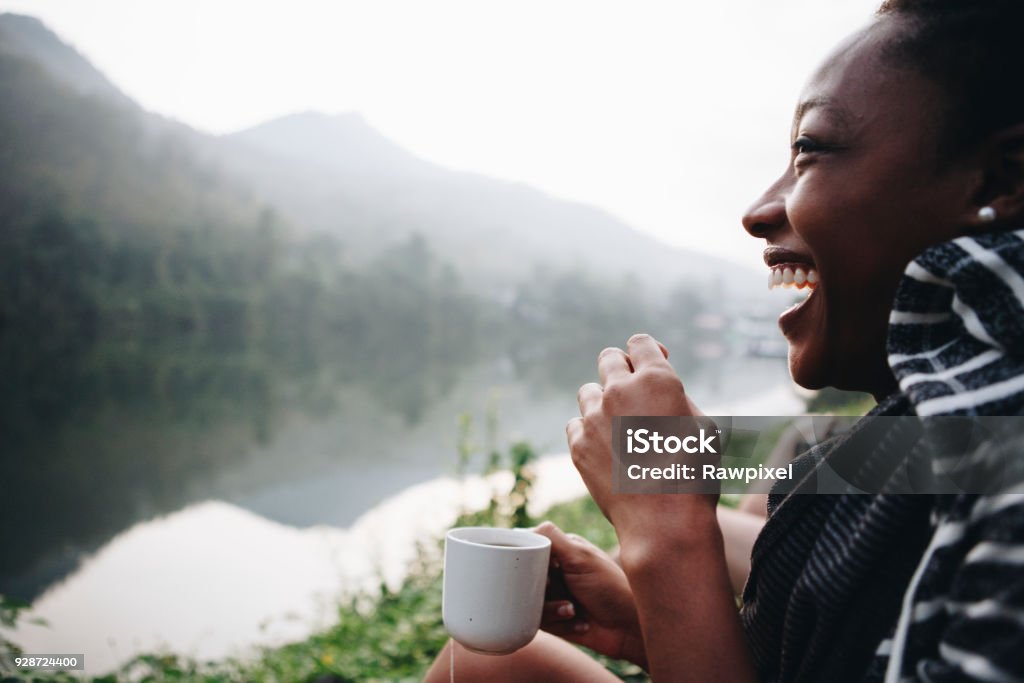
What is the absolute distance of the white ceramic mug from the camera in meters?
1.03

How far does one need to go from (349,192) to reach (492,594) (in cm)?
9176

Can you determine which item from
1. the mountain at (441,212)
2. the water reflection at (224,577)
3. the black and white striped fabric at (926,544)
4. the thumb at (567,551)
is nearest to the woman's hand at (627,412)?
the black and white striped fabric at (926,544)

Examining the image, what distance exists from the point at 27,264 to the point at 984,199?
99.6 feet

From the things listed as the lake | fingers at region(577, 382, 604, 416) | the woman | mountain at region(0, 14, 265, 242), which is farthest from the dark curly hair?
mountain at region(0, 14, 265, 242)

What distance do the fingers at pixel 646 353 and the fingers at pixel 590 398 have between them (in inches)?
2.8

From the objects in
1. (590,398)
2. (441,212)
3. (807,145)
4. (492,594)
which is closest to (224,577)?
(492,594)

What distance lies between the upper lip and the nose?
0.04 m

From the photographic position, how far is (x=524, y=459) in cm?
383

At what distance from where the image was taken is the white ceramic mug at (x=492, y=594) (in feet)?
3.37

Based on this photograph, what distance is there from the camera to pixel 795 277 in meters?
1.04

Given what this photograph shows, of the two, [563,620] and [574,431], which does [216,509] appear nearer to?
[563,620]

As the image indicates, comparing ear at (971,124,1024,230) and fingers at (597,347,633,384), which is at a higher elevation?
ear at (971,124,1024,230)

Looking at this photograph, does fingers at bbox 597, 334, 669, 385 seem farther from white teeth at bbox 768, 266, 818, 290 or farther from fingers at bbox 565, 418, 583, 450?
white teeth at bbox 768, 266, 818, 290

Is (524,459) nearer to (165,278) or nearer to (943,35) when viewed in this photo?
(943,35)
